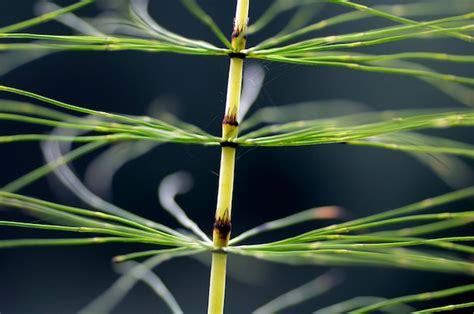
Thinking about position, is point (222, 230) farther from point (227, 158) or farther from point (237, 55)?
point (237, 55)

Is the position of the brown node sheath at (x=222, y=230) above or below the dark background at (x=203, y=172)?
below

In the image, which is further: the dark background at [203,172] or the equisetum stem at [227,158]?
the dark background at [203,172]

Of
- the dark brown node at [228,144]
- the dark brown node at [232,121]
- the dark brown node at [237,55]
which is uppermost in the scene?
the dark brown node at [237,55]

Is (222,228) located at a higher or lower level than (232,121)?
lower

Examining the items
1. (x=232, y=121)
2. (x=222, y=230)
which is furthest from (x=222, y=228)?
(x=232, y=121)

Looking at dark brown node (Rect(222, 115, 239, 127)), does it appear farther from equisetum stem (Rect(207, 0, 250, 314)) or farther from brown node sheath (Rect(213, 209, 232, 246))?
brown node sheath (Rect(213, 209, 232, 246))

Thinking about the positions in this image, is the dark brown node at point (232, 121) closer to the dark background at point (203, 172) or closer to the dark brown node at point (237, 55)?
the dark brown node at point (237, 55)

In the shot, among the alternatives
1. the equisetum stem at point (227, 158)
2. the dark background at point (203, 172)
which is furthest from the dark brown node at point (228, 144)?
the dark background at point (203, 172)
